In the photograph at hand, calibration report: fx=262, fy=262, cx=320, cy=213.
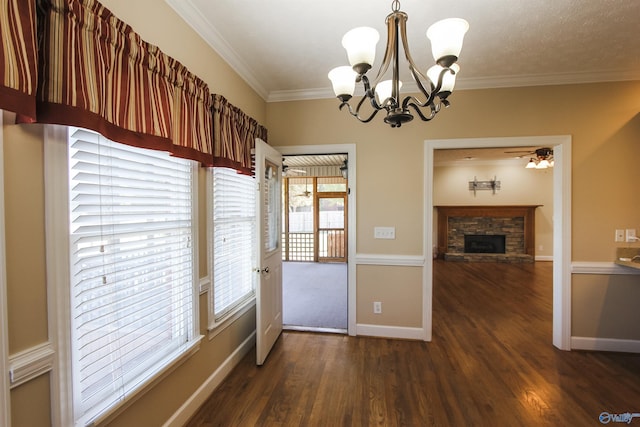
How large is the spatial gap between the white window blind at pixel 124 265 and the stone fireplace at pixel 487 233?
22.2 feet

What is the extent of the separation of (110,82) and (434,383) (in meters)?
2.87

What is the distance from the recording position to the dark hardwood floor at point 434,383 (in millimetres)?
1798

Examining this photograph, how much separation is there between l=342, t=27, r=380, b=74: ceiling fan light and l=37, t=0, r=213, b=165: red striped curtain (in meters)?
1.01

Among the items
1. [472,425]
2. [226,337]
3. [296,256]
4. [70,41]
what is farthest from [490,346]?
[296,256]

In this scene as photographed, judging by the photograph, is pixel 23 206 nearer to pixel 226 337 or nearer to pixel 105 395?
pixel 105 395

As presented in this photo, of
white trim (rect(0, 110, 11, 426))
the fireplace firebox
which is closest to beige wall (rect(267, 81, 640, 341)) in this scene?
white trim (rect(0, 110, 11, 426))

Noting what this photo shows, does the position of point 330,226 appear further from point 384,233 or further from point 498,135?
point 498,135

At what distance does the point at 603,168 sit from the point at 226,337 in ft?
12.7

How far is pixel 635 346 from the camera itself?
8.30ft

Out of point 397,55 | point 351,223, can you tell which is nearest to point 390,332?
point 351,223

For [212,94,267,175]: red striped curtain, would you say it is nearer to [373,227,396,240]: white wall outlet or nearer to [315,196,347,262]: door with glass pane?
[373,227,396,240]: white wall outlet

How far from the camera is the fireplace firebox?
6.90 metres

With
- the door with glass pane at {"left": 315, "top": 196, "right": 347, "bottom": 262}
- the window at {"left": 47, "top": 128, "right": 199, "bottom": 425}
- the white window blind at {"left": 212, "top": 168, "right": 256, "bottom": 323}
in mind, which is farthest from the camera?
the door with glass pane at {"left": 315, "top": 196, "right": 347, "bottom": 262}
